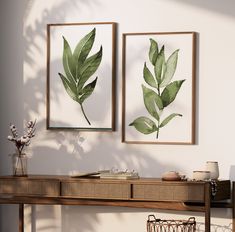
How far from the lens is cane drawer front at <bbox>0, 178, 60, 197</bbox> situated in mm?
6219

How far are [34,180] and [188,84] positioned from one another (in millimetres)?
1334

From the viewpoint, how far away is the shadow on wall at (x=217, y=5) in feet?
20.4

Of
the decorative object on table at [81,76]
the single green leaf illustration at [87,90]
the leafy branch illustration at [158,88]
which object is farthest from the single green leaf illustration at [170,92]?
the single green leaf illustration at [87,90]

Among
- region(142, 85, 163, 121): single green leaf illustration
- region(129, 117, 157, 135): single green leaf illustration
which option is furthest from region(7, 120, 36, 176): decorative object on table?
region(142, 85, 163, 121): single green leaf illustration

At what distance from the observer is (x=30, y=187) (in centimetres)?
628

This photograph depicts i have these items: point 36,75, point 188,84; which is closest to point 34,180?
point 36,75

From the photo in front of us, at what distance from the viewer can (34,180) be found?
6258 millimetres

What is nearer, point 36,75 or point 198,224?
point 198,224

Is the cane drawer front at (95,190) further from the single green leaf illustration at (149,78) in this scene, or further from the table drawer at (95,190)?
the single green leaf illustration at (149,78)

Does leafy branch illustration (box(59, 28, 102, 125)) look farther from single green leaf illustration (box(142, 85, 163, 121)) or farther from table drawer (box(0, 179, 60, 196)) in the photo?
table drawer (box(0, 179, 60, 196))

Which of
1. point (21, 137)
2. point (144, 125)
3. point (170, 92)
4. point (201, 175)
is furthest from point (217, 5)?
point (21, 137)

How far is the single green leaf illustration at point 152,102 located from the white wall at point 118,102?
223mm

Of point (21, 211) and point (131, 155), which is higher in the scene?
point (131, 155)

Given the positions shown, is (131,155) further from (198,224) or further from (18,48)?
(18,48)
